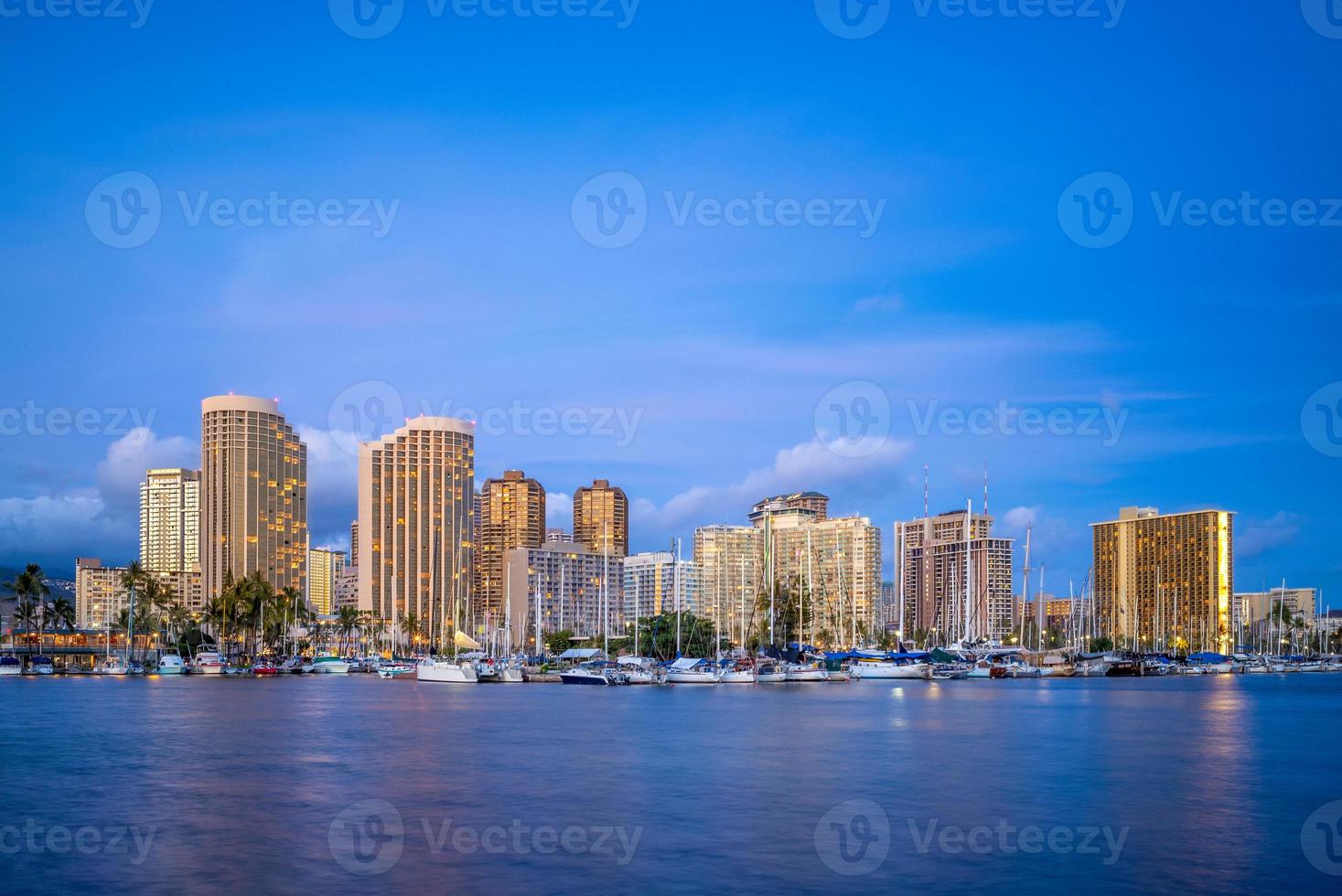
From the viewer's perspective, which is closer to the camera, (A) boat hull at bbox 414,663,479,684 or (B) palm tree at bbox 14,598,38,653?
(A) boat hull at bbox 414,663,479,684

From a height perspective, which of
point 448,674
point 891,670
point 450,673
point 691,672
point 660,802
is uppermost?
point 660,802

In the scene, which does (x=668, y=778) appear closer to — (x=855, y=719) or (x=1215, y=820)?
(x=1215, y=820)

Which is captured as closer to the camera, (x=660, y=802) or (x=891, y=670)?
(x=660, y=802)

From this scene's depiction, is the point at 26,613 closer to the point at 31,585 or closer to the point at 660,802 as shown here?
the point at 31,585

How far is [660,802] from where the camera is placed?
166ft

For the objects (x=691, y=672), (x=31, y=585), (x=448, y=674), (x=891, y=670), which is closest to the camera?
(x=691, y=672)

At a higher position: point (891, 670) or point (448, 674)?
point (448, 674)

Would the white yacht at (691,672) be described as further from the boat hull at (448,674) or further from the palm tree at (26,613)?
the palm tree at (26,613)

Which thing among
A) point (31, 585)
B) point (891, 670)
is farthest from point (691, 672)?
point (31, 585)

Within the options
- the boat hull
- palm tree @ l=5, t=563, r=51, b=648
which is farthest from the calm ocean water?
palm tree @ l=5, t=563, r=51, b=648

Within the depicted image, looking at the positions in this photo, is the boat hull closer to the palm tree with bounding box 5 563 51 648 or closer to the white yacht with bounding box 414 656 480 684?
the white yacht with bounding box 414 656 480 684

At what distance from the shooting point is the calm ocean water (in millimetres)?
37219

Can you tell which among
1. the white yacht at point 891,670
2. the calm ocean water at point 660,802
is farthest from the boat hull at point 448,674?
the calm ocean water at point 660,802

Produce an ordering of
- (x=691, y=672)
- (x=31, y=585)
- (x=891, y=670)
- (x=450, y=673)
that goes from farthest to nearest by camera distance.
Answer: (x=31, y=585) < (x=891, y=670) < (x=450, y=673) < (x=691, y=672)
